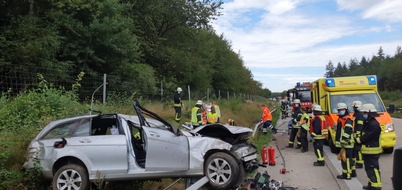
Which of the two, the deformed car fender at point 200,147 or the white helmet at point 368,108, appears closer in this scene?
the deformed car fender at point 200,147

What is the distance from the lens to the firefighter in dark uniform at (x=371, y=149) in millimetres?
7044

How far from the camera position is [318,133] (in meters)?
10.4

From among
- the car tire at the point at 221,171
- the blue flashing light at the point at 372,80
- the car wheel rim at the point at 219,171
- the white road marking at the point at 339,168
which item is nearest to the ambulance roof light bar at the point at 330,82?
the blue flashing light at the point at 372,80

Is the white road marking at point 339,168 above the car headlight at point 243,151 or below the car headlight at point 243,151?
below

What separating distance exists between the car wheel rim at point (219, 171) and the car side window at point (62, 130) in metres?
2.55

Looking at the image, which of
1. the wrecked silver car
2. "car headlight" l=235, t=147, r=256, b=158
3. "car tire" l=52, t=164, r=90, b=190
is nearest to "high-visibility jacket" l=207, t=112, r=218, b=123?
"car headlight" l=235, t=147, r=256, b=158

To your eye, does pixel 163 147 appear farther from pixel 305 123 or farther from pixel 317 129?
pixel 305 123

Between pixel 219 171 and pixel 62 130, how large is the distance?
290 cm

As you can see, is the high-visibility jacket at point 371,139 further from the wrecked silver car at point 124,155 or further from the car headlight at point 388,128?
the car headlight at point 388,128

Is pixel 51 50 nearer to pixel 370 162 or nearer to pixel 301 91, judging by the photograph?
pixel 370 162

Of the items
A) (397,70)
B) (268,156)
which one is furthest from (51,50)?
(397,70)

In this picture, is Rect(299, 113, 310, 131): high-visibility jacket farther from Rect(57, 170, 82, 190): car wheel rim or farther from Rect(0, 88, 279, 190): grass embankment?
Rect(57, 170, 82, 190): car wheel rim

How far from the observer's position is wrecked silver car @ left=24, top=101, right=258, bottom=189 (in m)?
6.32

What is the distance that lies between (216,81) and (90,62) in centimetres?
3925
